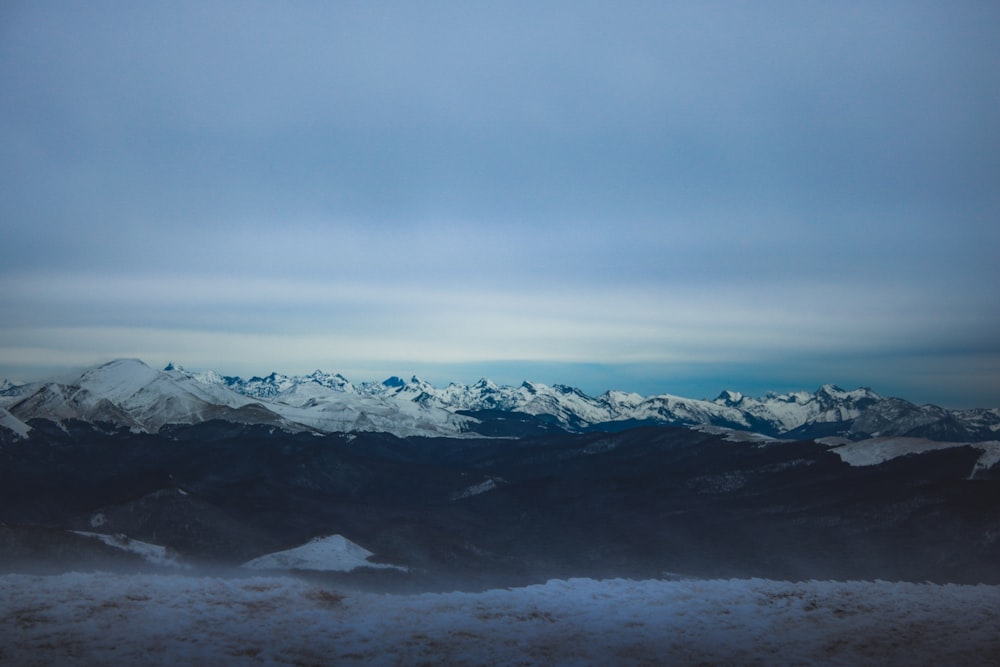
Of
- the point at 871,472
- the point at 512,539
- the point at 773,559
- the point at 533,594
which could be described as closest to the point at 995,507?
the point at 773,559

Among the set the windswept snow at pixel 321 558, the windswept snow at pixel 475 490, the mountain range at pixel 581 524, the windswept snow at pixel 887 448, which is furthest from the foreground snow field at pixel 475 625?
the windswept snow at pixel 475 490

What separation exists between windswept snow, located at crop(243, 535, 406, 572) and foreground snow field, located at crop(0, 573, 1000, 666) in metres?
57.9

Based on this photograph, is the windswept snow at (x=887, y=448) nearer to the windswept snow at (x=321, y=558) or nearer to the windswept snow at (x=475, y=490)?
the windswept snow at (x=475, y=490)

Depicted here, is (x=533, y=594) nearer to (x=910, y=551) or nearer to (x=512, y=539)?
(x=910, y=551)

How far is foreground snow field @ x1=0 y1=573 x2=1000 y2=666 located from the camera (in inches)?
1120

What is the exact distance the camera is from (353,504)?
16700 centimetres

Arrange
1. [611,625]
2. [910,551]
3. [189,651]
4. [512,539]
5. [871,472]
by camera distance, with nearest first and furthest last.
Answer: [189,651], [611,625], [910,551], [512,539], [871,472]

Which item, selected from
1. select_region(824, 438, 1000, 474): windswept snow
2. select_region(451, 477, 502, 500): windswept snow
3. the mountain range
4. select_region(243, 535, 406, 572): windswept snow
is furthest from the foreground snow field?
select_region(451, 477, 502, 500): windswept snow

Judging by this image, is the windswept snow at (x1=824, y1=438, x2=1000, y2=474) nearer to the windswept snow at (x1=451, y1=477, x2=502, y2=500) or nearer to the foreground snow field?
the windswept snow at (x1=451, y1=477, x2=502, y2=500)

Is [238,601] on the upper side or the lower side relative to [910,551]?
upper

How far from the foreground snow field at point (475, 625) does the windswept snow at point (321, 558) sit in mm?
57938

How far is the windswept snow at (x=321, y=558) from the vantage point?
3752 inches

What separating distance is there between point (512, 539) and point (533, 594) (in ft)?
316

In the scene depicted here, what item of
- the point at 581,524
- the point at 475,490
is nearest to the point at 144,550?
the point at 581,524
